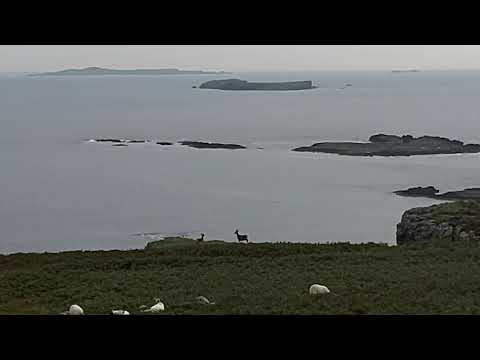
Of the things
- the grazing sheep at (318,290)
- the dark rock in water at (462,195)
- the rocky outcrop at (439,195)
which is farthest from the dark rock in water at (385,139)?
the grazing sheep at (318,290)

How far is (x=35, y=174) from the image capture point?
7831 centimetres

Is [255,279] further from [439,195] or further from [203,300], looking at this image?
[439,195]

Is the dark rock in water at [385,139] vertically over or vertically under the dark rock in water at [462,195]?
over

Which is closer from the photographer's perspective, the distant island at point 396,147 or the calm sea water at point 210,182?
the calm sea water at point 210,182

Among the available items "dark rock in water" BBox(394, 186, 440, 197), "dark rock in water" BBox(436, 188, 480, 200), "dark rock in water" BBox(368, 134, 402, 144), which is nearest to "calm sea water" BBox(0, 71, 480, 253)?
"dark rock in water" BBox(394, 186, 440, 197)

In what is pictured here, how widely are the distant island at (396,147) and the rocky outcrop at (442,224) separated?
62.6m

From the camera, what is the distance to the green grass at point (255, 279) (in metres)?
11.2

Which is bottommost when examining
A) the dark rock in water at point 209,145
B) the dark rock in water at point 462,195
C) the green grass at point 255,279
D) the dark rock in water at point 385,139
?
the dark rock in water at point 462,195

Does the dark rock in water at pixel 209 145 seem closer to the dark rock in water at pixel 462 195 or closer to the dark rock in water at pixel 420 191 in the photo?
the dark rock in water at pixel 420 191

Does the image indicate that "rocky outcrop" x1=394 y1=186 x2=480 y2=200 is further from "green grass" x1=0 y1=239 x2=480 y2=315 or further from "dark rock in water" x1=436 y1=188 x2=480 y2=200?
"green grass" x1=0 y1=239 x2=480 y2=315
